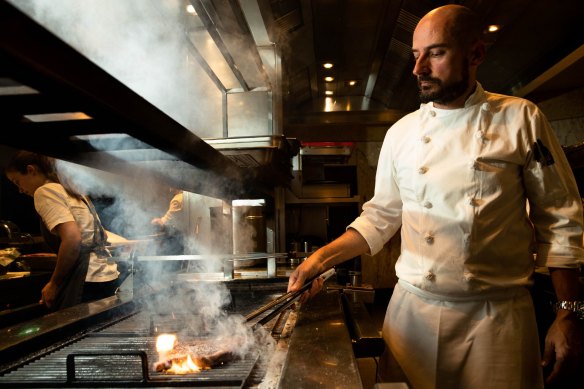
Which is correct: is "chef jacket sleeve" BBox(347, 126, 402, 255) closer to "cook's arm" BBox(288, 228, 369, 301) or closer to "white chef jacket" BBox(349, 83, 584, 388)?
"cook's arm" BBox(288, 228, 369, 301)

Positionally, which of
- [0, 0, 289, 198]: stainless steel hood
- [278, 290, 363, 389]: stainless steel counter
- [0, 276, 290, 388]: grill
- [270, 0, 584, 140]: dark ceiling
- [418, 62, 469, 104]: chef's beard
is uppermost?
[270, 0, 584, 140]: dark ceiling

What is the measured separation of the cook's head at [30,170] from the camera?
9.52 feet

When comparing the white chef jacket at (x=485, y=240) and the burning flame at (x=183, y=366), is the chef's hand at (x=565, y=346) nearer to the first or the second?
the white chef jacket at (x=485, y=240)

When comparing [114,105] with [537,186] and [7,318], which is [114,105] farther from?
[7,318]

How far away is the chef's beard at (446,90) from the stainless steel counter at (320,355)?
1.00 meters

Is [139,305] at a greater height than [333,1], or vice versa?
[333,1]

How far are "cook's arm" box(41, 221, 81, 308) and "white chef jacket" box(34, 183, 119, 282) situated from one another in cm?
7

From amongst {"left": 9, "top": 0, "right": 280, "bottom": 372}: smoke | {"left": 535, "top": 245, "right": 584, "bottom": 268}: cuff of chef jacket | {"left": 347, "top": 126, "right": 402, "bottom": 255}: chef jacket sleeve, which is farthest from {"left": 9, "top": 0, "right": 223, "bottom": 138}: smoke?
{"left": 535, "top": 245, "right": 584, "bottom": 268}: cuff of chef jacket

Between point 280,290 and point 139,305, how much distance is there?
2.79 feet

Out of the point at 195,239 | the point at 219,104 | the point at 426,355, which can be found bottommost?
the point at 426,355

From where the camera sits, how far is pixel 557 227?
1462 mm

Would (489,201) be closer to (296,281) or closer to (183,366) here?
(296,281)

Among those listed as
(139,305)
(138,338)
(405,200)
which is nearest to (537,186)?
(405,200)

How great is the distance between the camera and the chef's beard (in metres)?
1.59
